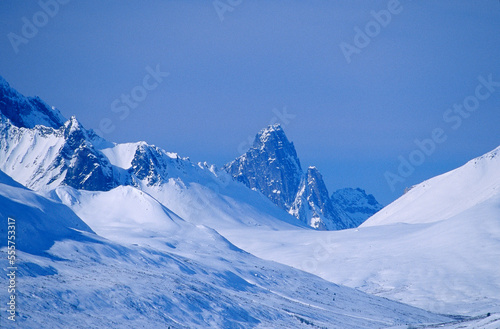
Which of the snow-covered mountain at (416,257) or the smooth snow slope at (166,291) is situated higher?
the snow-covered mountain at (416,257)

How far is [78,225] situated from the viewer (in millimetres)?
83625

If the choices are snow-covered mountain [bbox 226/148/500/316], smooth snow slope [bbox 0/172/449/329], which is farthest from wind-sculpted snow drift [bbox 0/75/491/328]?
snow-covered mountain [bbox 226/148/500/316]

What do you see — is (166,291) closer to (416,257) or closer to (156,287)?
(156,287)

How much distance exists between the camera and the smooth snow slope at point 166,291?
53375 millimetres

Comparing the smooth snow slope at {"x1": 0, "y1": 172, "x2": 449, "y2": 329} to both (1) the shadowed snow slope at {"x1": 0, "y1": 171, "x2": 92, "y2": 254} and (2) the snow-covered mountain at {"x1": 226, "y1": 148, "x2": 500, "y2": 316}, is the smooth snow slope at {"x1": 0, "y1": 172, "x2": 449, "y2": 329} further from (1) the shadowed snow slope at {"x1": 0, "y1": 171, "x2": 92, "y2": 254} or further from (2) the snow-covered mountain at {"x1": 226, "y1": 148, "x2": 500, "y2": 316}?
(2) the snow-covered mountain at {"x1": 226, "y1": 148, "x2": 500, "y2": 316}

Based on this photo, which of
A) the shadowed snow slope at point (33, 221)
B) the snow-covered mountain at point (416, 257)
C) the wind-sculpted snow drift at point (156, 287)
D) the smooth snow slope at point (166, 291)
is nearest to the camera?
the smooth snow slope at point (166, 291)

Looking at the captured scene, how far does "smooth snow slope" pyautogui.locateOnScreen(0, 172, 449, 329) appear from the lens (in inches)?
2101

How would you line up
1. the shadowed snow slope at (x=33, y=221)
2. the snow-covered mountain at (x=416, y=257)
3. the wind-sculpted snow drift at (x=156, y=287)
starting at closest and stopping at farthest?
the wind-sculpted snow drift at (x=156, y=287), the shadowed snow slope at (x=33, y=221), the snow-covered mountain at (x=416, y=257)

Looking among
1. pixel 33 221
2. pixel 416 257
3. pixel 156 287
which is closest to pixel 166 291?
pixel 156 287

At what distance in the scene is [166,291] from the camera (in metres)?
63.8

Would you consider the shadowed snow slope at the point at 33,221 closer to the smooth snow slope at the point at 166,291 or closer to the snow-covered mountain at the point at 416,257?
the smooth snow slope at the point at 166,291

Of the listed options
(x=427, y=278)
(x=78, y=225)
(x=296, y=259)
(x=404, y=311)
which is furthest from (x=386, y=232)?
(x=78, y=225)

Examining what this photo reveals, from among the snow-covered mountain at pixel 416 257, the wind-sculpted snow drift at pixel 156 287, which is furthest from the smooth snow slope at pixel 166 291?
the snow-covered mountain at pixel 416 257

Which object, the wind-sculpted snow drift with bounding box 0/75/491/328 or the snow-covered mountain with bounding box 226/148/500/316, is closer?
the wind-sculpted snow drift with bounding box 0/75/491/328
